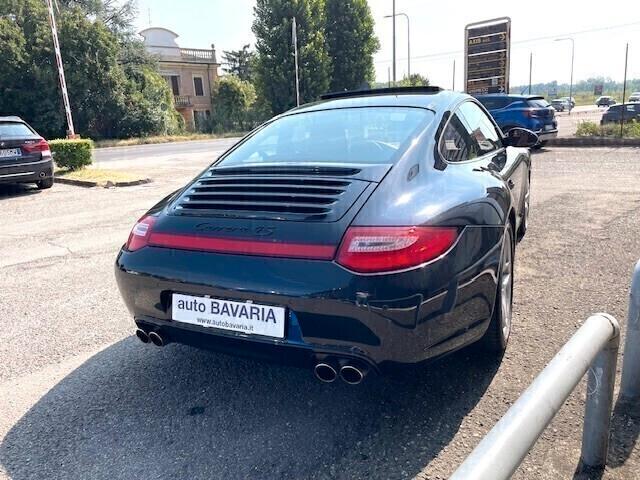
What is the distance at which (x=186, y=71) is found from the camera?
48.9 meters

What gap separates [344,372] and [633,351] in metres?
1.32

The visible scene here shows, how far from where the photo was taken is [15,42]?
31766 millimetres

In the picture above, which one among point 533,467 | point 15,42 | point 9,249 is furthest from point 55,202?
point 15,42

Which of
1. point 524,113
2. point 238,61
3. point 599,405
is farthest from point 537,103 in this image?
point 238,61

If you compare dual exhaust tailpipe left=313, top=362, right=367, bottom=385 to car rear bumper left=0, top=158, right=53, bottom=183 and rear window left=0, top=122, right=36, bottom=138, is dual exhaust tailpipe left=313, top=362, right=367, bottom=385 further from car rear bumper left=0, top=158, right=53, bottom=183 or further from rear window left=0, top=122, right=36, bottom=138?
rear window left=0, top=122, right=36, bottom=138

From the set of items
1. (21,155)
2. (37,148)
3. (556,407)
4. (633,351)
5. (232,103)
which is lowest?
(633,351)

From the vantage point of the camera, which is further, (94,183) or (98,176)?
(98,176)

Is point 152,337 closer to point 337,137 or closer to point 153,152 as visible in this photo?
point 337,137

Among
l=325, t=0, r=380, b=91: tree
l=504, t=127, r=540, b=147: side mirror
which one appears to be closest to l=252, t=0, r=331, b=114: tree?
l=325, t=0, r=380, b=91: tree

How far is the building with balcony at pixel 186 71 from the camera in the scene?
48.0m

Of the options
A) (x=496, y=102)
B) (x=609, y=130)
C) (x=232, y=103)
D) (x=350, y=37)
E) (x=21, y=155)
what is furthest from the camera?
(x=232, y=103)

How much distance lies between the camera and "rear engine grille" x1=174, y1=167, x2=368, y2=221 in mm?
2182

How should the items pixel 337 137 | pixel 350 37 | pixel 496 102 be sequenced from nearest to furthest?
pixel 337 137
pixel 496 102
pixel 350 37

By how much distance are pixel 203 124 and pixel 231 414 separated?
1685 inches
